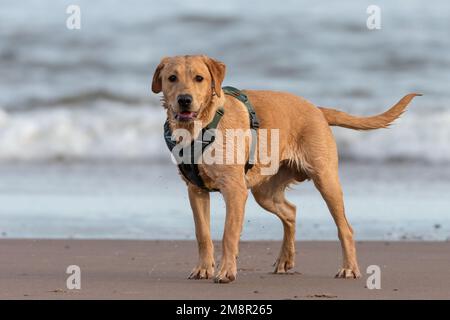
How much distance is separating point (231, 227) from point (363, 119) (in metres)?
1.89

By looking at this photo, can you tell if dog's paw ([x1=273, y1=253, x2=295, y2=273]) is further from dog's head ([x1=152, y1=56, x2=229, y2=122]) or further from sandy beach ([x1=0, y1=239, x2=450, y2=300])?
dog's head ([x1=152, y1=56, x2=229, y2=122])

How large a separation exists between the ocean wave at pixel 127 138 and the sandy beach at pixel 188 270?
599 centimetres

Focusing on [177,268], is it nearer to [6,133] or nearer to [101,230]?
[101,230]

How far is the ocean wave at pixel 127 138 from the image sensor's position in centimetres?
1534

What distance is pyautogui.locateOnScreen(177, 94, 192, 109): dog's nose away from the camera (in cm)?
684

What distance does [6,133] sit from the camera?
16.5 m

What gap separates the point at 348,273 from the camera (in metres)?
7.35

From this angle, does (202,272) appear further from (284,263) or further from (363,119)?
(363,119)

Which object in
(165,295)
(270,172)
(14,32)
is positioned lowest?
(165,295)

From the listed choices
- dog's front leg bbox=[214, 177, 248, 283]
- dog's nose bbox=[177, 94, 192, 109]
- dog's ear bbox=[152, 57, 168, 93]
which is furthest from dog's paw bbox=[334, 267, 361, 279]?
dog's ear bbox=[152, 57, 168, 93]

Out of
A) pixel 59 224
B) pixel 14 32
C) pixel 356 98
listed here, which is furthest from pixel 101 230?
pixel 14 32

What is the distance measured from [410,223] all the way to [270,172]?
3352mm

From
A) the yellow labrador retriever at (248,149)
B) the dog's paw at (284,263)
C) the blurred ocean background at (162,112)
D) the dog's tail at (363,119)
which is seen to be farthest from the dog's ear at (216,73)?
the blurred ocean background at (162,112)

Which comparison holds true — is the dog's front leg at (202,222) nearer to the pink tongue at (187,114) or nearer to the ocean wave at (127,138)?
the pink tongue at (187,114)
